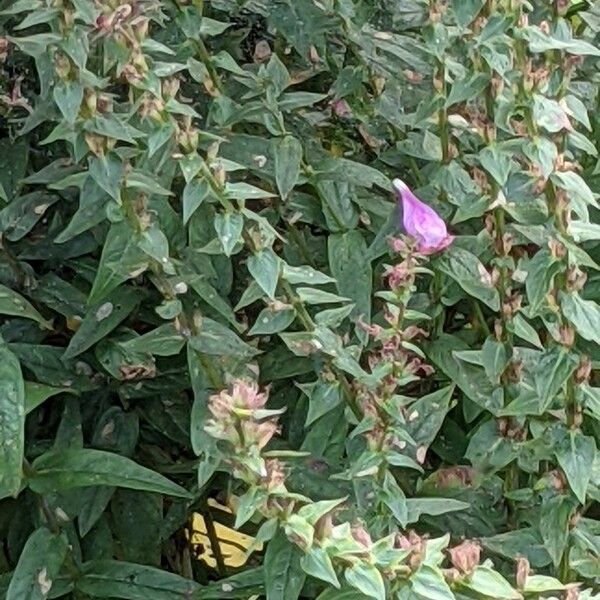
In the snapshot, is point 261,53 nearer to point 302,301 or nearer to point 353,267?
point 353,267

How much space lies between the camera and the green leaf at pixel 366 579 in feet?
2.24

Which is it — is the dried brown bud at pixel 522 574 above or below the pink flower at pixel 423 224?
below

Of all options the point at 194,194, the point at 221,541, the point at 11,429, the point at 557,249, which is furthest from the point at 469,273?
the point at 221,541

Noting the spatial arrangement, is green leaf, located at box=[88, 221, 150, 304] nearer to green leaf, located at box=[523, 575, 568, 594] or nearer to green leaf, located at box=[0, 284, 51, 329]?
green leaf, located at box=[0, 284, 51, 329]

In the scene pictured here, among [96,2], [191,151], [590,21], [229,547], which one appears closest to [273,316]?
[191,151]

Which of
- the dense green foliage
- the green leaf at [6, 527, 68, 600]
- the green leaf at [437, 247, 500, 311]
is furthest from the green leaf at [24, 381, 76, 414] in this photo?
the green leaf at [437, 247, 500, 311]

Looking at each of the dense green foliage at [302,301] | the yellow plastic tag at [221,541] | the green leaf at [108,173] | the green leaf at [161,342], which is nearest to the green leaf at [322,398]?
the dense green foliage at [302,301]

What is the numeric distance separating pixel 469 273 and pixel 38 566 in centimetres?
41

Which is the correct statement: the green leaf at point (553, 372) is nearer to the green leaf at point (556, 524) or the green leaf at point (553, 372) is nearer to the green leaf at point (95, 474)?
the green leaf at point (556, 524)

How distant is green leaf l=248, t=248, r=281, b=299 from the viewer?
835mm

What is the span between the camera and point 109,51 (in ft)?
2.73

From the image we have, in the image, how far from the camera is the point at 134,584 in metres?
0.99

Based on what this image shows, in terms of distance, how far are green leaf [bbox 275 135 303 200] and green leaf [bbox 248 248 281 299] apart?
125mm

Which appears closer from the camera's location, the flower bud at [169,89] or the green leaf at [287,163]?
the flower bud at [169,89]
